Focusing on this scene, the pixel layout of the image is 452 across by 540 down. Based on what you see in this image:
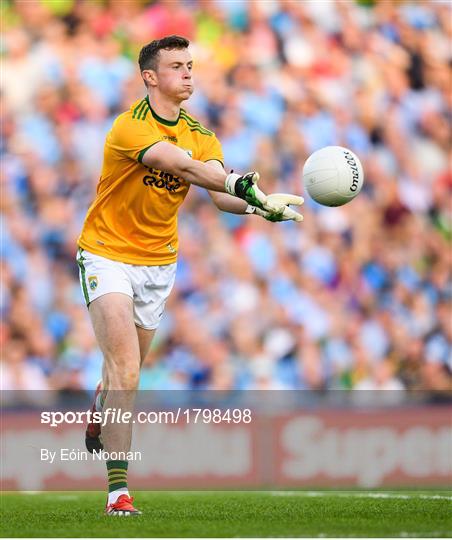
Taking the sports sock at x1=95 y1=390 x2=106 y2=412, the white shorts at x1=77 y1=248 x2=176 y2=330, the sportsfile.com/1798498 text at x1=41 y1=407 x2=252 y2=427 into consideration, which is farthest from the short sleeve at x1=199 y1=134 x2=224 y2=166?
the sportsfile.com/1798498 text at x1=41 y1=407 x2=252 y2=427

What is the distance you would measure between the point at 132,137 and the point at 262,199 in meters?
0.99

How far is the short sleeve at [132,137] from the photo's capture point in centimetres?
694

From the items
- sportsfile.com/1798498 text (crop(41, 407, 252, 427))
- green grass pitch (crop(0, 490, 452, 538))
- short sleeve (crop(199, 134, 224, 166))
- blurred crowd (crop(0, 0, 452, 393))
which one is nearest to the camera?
green grass pitch (crop(0, 490, 452, 538))

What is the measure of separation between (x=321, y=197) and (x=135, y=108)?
1.27 meters

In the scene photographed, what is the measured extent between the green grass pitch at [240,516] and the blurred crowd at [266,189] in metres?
3.43

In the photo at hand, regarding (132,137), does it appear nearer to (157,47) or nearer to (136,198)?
(136,198)

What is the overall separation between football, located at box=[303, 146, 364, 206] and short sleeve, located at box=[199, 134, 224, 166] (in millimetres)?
608

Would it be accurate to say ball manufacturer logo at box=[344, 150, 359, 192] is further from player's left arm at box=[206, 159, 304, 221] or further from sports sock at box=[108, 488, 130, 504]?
sports sock at box=[108, 488, 130, 504]

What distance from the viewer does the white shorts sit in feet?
23.2

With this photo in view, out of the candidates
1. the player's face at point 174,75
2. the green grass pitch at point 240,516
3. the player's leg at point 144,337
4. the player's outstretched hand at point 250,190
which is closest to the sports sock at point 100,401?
the player's leg at point 144,337

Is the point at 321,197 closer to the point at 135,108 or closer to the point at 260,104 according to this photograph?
the point at 135,108

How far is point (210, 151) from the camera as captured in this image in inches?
296

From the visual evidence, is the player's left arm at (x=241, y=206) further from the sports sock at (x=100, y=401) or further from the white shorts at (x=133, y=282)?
the sports sock at (x=100, y=401)

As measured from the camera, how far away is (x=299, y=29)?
14812 mm
